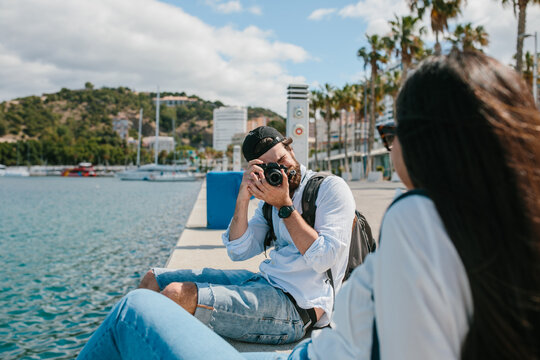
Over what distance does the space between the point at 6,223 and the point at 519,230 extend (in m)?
17.3

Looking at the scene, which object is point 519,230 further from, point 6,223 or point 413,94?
point 6,223

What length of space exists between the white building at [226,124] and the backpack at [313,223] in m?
190

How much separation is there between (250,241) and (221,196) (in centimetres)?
555

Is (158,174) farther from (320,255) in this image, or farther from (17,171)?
(320,255)

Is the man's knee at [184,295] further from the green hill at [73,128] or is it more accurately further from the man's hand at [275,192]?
the green hill at [73,128]

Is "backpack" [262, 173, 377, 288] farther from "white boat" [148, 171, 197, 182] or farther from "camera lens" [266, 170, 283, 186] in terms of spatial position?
"white boat" [148, 171, 197, 182]

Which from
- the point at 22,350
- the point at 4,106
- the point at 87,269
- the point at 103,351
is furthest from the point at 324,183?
the point at 4,106

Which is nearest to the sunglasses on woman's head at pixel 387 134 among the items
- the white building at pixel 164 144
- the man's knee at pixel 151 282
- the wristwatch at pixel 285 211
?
the wristwatch at pixel 285 211

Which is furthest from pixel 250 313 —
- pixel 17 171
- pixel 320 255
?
pixel 17 171

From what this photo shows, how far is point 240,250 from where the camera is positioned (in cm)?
275

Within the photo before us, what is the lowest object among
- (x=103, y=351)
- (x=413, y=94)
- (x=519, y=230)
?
(x=103, y=351)

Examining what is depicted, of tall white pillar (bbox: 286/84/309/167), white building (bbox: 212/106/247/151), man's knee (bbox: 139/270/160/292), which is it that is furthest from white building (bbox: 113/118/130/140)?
man's knee (bbox: 139/270/160/292)

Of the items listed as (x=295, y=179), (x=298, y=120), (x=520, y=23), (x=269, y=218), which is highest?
(x=520, y=23)

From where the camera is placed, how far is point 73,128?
498ft
